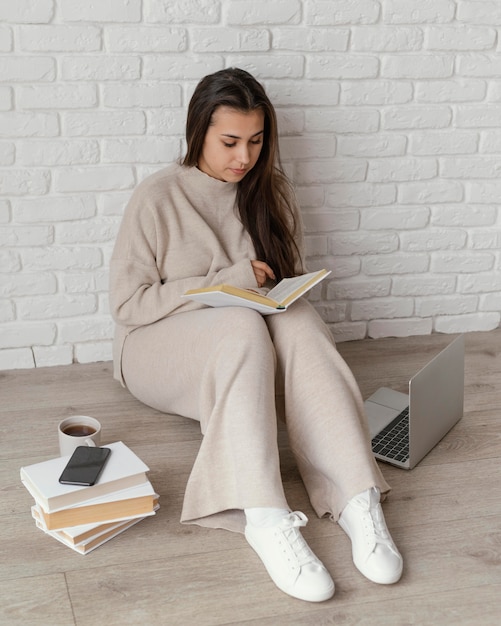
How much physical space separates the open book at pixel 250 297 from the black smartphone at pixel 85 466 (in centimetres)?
40

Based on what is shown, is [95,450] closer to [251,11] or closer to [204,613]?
[204,613]

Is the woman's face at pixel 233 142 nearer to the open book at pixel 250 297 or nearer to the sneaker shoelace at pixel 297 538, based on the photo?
the open book at pixel 250 297

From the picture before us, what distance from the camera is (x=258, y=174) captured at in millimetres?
2262

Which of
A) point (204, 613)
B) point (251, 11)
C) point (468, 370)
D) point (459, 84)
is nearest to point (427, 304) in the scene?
point (468, 370)

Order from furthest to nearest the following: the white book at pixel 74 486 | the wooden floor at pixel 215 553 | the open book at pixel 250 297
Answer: the open book at pixel 250 297
the white book at pixel 74 486
the wooden floor at pixel 215 553

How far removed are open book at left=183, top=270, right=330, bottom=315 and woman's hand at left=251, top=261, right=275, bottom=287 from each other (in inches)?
7.9

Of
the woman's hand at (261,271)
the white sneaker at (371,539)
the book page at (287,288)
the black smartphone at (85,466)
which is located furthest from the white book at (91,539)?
the woman's hand at (261,271)

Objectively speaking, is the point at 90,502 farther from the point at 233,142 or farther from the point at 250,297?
the point at 233,142

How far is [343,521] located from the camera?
1.81 meters

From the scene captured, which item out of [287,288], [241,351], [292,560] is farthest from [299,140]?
[292,560]

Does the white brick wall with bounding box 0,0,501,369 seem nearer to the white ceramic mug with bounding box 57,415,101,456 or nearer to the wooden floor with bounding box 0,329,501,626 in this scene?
the wooden floor with bounding box 0,329,501,626

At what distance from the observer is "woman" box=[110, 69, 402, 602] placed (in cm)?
174

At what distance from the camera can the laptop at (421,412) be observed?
6.57 ft

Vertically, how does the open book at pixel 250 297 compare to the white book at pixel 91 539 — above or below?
above
